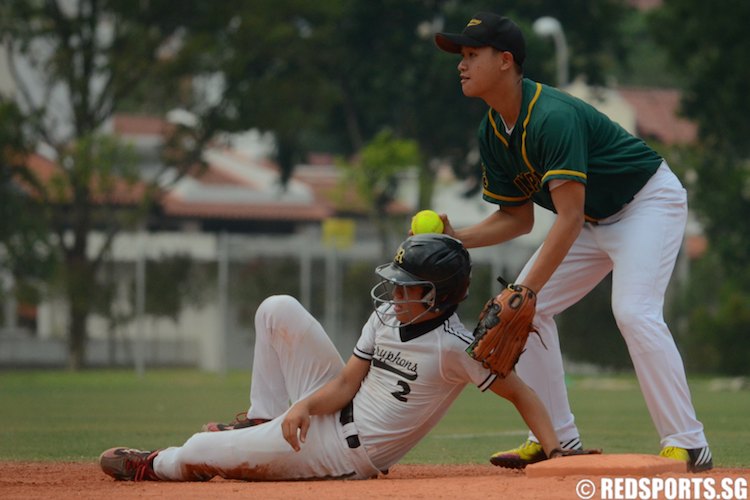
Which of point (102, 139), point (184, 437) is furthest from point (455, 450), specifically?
point (102, 139)

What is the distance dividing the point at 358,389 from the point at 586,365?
20069mm

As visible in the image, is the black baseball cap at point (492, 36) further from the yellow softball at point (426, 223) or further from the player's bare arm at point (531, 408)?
the player's bare arm at point (531, 408)

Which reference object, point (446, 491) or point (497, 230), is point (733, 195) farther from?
point (446, 491)

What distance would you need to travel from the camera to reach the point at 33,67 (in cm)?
2745

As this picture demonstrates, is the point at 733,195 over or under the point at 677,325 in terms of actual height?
over

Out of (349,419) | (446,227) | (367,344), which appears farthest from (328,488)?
(446,227)

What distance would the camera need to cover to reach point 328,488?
20.8ft

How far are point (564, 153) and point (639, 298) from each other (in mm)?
811

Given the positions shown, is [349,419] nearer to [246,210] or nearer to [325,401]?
[325,401]

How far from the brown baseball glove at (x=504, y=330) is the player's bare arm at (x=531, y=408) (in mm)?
123

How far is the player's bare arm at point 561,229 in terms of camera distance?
22.5 feet

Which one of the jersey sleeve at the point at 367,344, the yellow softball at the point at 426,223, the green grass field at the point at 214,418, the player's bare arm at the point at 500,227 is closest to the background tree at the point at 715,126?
the green grass field at the point at 214,418

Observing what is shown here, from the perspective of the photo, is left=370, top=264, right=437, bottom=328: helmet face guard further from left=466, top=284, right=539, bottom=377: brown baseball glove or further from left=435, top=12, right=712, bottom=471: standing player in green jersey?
left=435, top=12, right=712, bottom=471: standing player in green jersey

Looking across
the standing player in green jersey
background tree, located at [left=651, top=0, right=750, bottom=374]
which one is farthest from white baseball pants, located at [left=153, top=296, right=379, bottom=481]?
background tree, located at [left=651, top=0, right=750, bottom=374]
